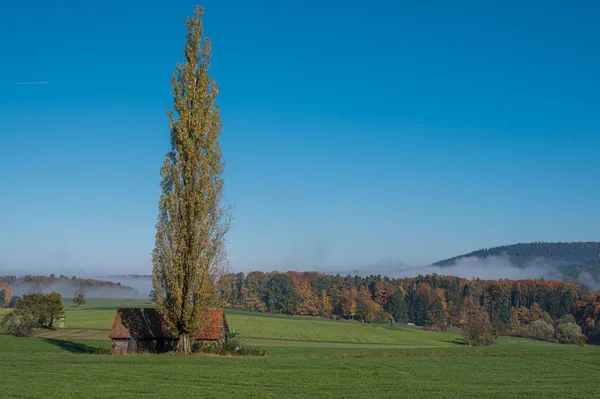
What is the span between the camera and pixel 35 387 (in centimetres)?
2167

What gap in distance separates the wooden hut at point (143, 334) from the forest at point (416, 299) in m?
92.5

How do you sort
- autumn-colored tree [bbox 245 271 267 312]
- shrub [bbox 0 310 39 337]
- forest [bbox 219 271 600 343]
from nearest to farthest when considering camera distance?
shrub [bbox 0 310 39 337] → forest [bbox 219 271 600 343] → autumn-colored tree [bbox 245 271 267 312]

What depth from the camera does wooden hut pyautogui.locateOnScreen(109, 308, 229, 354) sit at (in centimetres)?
4525

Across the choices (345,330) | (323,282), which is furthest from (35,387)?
(323,282)

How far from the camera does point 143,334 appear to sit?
1791 inches

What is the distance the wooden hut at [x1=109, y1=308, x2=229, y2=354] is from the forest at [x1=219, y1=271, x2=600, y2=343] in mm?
92469

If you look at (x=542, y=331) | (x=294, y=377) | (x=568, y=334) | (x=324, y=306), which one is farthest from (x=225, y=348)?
(x=324, y=306)

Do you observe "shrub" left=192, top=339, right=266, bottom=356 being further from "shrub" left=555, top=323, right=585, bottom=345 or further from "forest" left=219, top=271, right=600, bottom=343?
"forest" left=219, top=271, right=600, bottom=343

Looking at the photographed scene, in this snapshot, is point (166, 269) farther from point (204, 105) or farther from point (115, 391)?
point (115, 391)

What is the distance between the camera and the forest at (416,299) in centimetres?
14088

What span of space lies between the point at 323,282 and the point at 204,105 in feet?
413

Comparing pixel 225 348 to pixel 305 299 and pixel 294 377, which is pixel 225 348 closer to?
pixel 294 377

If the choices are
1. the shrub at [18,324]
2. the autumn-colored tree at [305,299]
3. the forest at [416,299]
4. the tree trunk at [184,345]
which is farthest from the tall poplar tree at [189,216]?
the autumn-colored tree at [305,299]

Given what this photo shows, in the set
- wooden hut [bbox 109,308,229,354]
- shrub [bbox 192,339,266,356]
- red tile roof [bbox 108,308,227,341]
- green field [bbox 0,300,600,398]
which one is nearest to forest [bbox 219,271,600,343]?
red tile roof [bbox 108,308,227,341]
